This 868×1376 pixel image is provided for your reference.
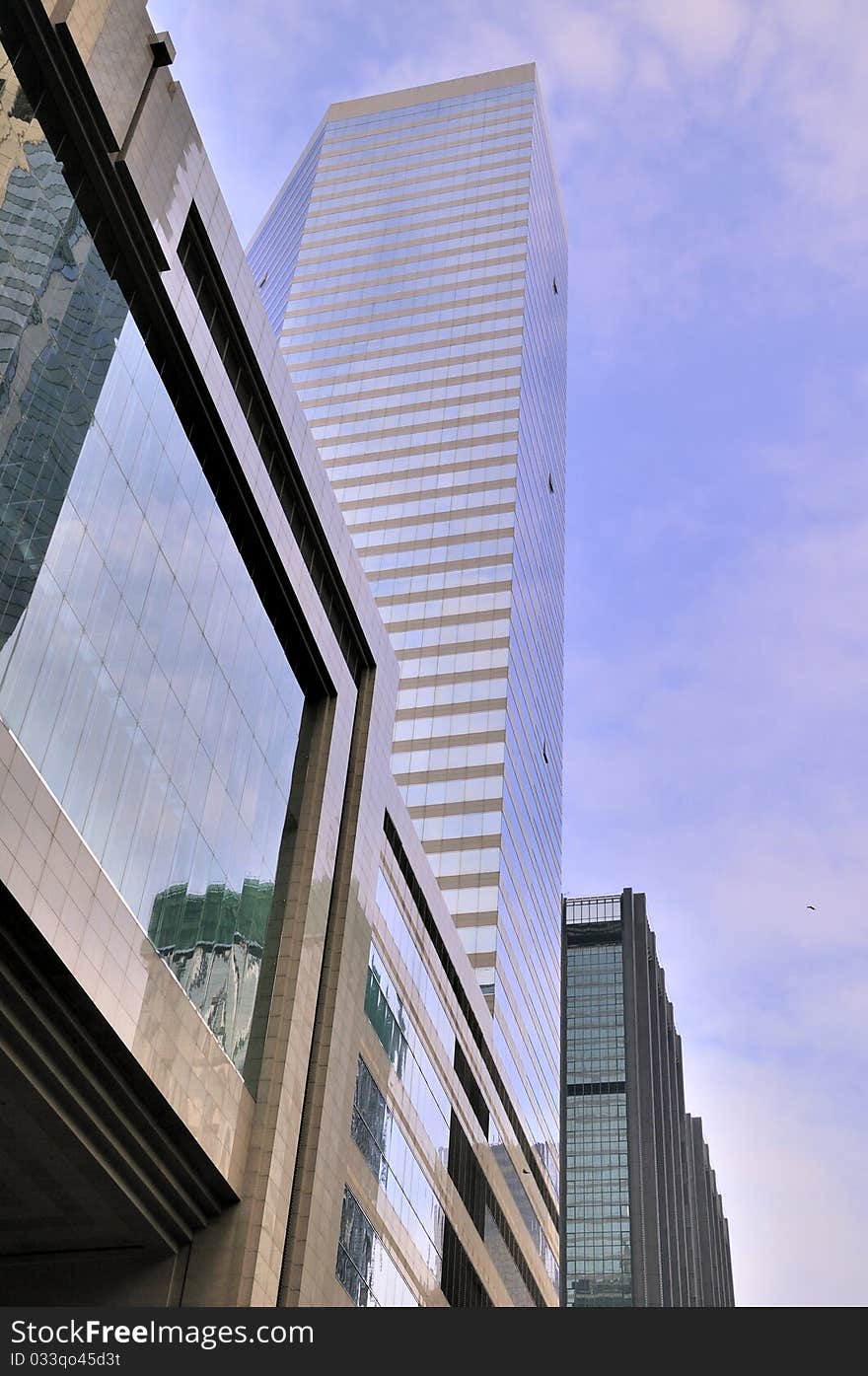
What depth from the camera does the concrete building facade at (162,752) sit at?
→ 28766 millimetres

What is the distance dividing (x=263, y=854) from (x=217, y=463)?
1082 centimetres

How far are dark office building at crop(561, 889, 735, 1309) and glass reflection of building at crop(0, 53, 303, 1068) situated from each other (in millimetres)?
121591

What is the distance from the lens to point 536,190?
147 meters

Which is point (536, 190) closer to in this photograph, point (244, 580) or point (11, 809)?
point (244, 580)

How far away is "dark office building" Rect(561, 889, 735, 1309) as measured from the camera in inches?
5999

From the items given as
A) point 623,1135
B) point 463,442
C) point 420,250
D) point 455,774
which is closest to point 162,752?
point 455,774

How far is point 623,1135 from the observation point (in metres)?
161

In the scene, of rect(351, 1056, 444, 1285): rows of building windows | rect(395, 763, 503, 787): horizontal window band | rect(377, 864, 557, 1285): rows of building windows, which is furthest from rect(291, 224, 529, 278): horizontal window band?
rect(351, 1056, 444, 1285): rows of building windows

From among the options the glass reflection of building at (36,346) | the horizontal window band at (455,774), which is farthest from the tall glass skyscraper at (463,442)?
the glass reflection of building at (36,346)

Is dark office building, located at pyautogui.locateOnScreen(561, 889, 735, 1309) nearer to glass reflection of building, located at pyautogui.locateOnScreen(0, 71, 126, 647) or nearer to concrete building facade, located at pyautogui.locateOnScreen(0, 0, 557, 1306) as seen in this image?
concrete building facade, located at pyautogui.locateOnScreen(0, 0, 557, 1306)

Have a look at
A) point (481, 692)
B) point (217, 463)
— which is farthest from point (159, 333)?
point (481, 692)

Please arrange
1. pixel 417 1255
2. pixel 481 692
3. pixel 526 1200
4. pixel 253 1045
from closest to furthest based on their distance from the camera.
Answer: pixel 253 1045, pixel 417 1255, pixel 526 1200, pixel 481 692

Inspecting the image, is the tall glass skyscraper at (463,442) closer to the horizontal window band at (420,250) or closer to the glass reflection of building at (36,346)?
the horizontal window band at (420,250)

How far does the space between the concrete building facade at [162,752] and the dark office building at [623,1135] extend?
11579 cm
